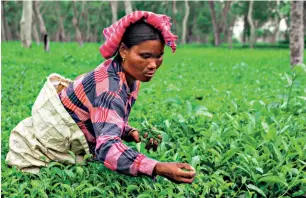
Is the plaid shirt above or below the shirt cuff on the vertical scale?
above

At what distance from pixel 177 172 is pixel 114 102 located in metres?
0.62

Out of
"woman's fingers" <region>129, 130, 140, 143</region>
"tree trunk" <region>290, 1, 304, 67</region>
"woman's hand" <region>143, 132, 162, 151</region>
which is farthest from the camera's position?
"tree trunk" <region>290, 1, 304, 67</region>

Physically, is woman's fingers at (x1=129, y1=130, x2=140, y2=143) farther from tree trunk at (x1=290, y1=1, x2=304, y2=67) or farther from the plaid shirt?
tree trunk at (x1=290, y1=1, x2=304, y2=67)

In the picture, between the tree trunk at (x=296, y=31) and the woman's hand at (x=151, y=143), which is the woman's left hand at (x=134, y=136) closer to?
the woman's hand at (x=151, y=143)

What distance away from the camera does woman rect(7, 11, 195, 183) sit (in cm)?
255

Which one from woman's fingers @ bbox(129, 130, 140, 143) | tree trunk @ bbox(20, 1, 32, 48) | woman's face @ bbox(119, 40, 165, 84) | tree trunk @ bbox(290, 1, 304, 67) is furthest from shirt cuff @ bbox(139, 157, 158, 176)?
tree trunk @ bbox(20, 1, 32, 48)

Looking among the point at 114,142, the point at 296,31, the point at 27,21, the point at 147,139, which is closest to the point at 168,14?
the point at 27,21

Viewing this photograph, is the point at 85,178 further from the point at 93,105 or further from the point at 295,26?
the point at 295,26

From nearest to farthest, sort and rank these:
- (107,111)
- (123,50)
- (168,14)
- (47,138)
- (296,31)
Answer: (107,111) < (123,50) < (47,138) < (296,31) < (168,14)

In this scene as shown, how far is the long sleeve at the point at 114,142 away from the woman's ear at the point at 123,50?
0.26 meters

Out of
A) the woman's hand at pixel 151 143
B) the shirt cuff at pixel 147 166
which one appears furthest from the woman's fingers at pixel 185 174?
the woman's hand at pixel 151 143

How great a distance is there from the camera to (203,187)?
9.85 ft

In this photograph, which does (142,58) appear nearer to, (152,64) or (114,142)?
(152,64)

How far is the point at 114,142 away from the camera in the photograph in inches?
101
